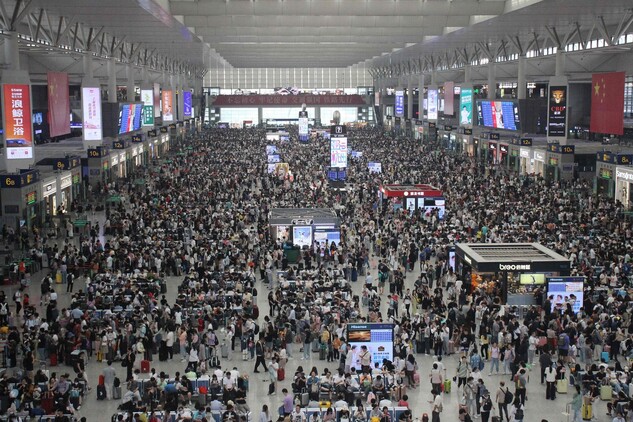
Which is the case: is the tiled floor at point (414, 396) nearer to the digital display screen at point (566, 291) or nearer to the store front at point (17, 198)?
the digital display screen at point (566, 291)

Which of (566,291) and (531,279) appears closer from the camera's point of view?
(566,291)

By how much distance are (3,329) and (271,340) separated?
5.99 meters

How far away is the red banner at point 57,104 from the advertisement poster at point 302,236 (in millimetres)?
14716

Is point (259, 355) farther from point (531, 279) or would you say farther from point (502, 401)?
point (531, 279)

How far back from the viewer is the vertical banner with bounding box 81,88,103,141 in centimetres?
4159

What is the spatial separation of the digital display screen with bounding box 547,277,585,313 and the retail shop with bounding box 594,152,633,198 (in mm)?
17659

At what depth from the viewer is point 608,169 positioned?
3859 centimetres

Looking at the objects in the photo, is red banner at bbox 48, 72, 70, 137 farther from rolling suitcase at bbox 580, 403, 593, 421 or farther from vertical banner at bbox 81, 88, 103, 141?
rolling suitcase at bbox 580, 403, 593, 421

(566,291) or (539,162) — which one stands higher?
(539,162)

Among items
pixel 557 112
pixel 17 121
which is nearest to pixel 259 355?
pixel 17 121

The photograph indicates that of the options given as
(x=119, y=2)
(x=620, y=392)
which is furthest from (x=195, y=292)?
(x=119, y=2)

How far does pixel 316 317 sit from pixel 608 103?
91.1ft

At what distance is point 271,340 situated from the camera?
1898 centimetres

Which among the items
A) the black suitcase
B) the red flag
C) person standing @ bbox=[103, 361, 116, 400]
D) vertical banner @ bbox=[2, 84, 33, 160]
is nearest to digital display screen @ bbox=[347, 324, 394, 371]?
person standing @ bbox=[103, 361, 116, 400]
